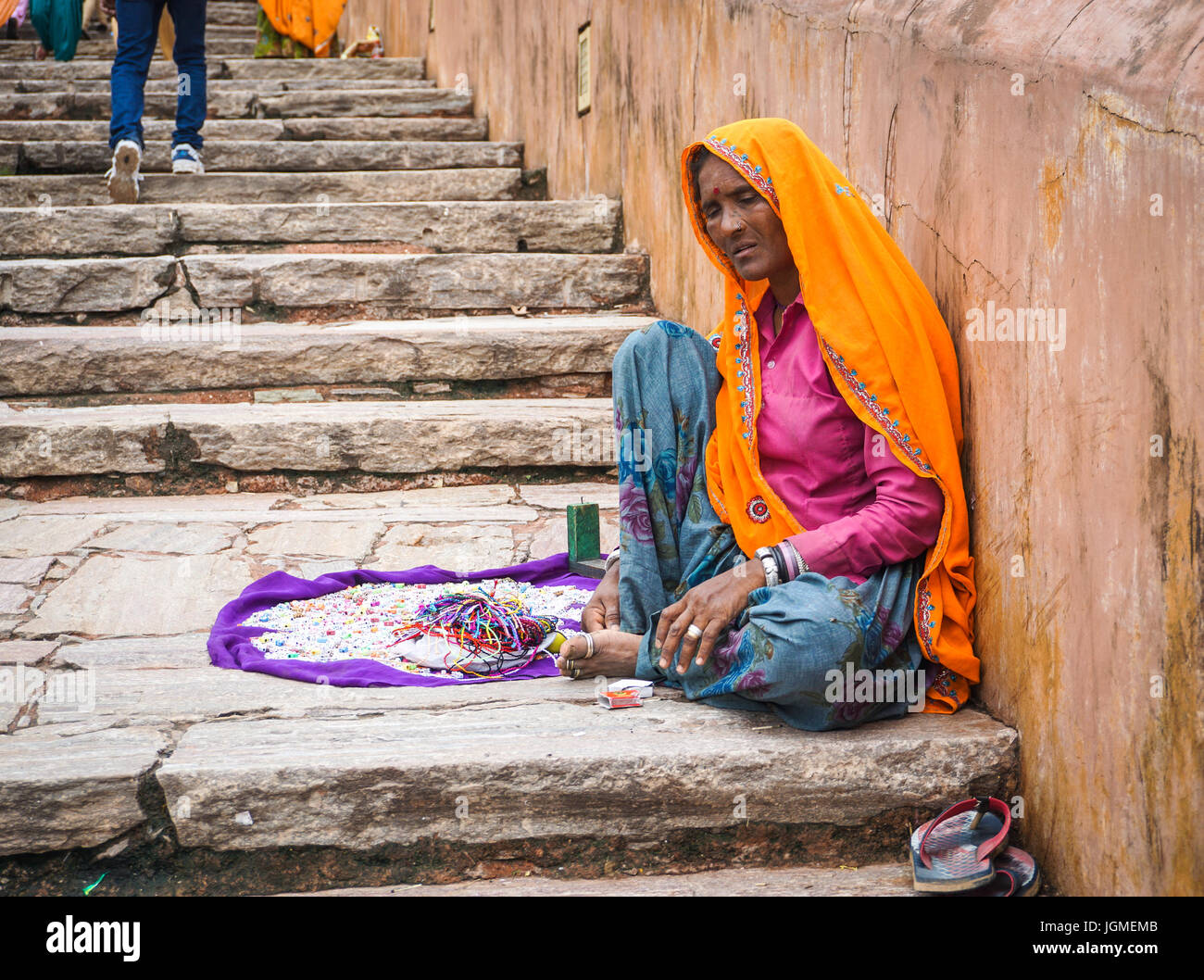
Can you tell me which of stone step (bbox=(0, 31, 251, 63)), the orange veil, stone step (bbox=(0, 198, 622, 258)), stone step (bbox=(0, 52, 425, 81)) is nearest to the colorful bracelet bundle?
stone step (bbox=(0, 198, 622, 258))

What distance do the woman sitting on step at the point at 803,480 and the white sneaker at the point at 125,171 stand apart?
10.9 ft

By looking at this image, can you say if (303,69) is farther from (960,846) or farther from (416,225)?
(960,846)

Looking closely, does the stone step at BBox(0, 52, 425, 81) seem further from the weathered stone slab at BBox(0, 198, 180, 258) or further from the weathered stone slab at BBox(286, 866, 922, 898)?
the weathered stone slab at BBox(286, 866, 922, 898)

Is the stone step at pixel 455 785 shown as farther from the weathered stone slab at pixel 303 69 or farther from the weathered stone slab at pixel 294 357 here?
the weathered stone slab at pixel 303 69

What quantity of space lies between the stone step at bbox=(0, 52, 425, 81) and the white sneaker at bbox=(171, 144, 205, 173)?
1.83 metres

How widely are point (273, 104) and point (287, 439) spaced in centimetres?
370

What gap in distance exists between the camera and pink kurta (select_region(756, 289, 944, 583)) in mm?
2008

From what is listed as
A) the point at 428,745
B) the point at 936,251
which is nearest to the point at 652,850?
the point at 428,745

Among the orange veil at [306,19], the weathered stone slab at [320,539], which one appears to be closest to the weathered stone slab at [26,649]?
the weathered stone slab at [320,539]

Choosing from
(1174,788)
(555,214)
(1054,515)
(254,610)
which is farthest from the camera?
(555,214)

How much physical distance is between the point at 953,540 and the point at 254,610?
1607 mm

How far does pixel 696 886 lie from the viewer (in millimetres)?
1857

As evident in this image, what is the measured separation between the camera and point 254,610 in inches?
107

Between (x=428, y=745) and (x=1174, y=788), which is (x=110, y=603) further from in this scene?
(x=1174, y=788)
